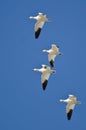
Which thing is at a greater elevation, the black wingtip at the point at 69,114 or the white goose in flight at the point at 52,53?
the white goose in flight at the point at 52,53

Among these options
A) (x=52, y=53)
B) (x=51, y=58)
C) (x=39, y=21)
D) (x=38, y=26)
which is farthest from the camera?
(x=51, y=58)

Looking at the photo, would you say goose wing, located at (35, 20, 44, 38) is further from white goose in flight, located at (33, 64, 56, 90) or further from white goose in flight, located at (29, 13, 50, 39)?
white goose in flight, located at (33, 64, 56, 90)

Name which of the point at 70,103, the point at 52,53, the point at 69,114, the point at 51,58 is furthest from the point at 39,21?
the point at 69,114

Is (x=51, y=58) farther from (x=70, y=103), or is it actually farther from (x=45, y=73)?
(x=70, y=103)

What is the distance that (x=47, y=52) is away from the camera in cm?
4194

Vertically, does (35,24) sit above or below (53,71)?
above

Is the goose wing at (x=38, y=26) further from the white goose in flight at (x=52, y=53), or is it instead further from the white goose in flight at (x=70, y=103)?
the white goose in flight at (x=70, y=103)

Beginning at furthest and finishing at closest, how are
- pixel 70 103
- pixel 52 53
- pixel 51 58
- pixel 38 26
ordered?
pixel 51 58
pixel 52 53
pixel 38 26
pixel 70 103

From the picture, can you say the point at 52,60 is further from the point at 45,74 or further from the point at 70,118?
the point at 70,118

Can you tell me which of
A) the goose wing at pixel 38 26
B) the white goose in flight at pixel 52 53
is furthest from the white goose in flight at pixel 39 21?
the white goose in flight at pixel 52 53

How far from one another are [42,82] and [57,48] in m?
2.19

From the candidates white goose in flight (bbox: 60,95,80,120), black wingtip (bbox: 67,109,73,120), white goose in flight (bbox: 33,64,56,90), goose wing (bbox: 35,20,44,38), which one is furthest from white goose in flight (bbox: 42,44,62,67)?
black wingtip (bbox: 67,109,73,120)

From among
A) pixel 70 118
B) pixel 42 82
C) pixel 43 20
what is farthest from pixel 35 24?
pixel 70 118

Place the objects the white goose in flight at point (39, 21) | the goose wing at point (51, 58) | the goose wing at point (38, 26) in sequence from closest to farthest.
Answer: the white goose in flight at point (39, 21)
the goose wing at point (38, 26)
the goose wing at point (51, 58)
